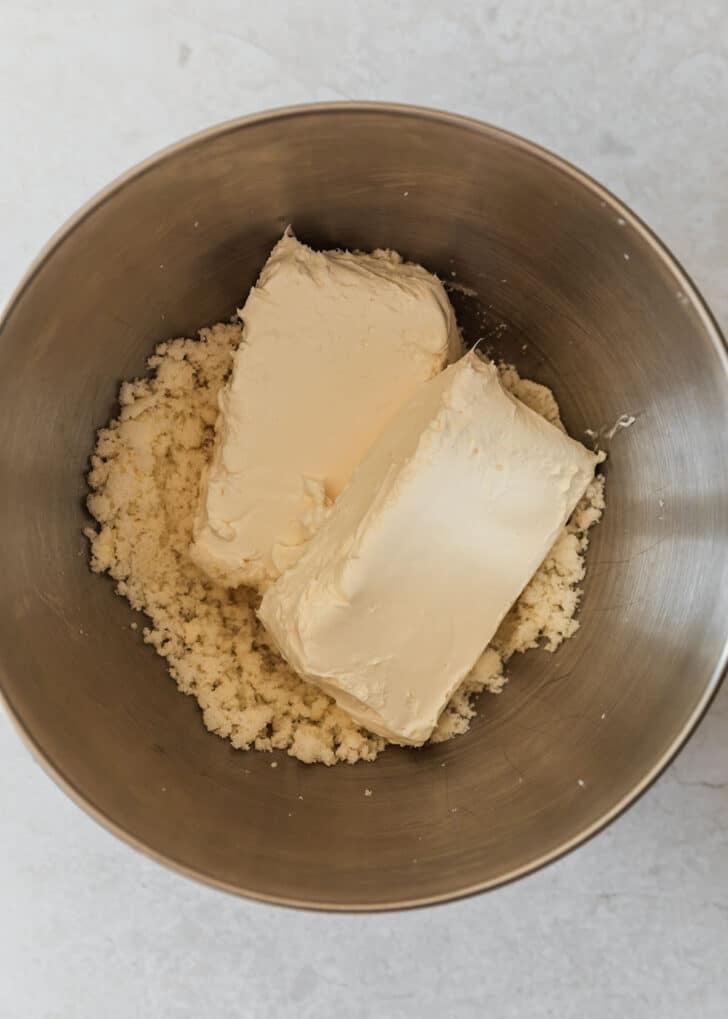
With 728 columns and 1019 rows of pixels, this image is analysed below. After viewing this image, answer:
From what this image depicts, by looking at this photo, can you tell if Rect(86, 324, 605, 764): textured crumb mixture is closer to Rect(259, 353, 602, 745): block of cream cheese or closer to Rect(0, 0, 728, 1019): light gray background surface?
Rect(259, 353, 602, 745): block of cream cheese

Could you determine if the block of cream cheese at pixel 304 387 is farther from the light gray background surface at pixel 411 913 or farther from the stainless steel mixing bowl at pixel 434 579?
the light gray background surface at pixel 411 913

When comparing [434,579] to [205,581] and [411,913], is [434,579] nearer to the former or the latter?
[205,581]

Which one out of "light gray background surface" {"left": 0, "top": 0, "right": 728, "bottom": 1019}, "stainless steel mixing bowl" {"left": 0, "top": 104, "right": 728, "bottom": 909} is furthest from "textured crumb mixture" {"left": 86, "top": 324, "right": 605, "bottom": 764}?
"light gray background surface" {"left": 0, "top": 0, "right": 728, "bottom": 1019}

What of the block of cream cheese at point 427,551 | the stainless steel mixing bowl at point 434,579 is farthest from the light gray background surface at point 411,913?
the block of cream cheese at point 427,551

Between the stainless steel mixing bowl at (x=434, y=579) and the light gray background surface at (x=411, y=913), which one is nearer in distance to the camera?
the stainless steel mixing bowl at (x=434, y=579)

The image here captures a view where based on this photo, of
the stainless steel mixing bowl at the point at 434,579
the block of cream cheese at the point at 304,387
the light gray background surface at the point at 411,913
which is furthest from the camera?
the light gray background surface at the point at 411,913

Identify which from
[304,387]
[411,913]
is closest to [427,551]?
[304,387]
